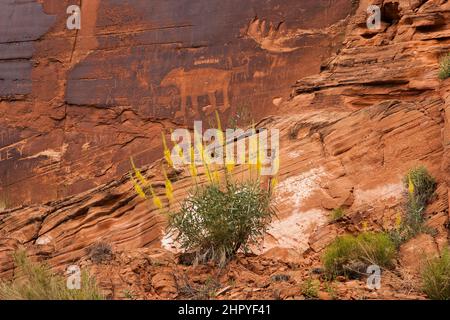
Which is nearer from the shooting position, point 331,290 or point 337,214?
point 331,290

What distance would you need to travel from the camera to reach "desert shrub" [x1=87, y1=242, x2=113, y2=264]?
9.17 m

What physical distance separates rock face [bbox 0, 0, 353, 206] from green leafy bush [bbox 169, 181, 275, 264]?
530 cm

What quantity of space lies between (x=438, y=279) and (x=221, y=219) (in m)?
2.21

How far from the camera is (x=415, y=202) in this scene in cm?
952

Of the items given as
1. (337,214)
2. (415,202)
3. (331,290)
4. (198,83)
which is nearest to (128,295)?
(331,290)

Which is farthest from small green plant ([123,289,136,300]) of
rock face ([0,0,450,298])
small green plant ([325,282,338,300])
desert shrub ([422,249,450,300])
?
desert shrub ([422,249,450,300])

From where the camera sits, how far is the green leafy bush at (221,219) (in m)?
8.75

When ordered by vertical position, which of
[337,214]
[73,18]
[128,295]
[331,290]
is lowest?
[337,214]

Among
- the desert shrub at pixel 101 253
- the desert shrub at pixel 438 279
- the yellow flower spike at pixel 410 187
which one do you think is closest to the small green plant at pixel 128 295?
the desert shrub at pixel 101 253

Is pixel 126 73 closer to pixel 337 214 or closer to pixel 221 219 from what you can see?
pixel 337 214

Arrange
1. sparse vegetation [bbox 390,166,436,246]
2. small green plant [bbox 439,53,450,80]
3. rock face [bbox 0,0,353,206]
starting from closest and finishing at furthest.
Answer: sparse vegetation [bbox 390,166,436,246], small green plant [bbox 439,53,450,80], rock face [bbox 0,0,353,206]

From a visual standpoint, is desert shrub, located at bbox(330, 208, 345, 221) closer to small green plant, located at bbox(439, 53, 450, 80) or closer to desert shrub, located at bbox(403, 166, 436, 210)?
desert shrub, located at bbox(403, 166, 436, 210)

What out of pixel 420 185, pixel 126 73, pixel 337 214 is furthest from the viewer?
pixel 126 73

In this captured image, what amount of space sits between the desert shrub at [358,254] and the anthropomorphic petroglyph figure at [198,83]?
6.66 meters
